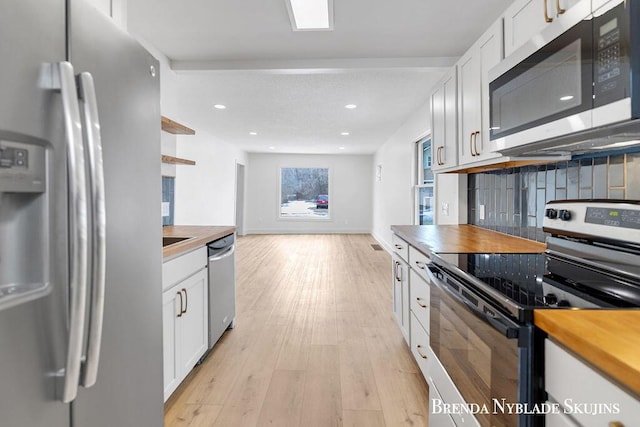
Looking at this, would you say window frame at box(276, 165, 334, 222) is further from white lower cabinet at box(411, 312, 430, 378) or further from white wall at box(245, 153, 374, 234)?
white lower cabinet at box(411, 312, 430, 378)

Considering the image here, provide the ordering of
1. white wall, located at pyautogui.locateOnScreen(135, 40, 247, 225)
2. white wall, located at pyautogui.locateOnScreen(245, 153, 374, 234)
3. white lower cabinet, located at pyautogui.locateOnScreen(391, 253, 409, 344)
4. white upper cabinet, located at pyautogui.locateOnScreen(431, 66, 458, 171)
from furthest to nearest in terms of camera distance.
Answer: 1. white wall, located at pyautogui.locateOnScreen(245, 153, 374, 234)
2. white wall, located at pyautogui.locateOnScreen(135, 40, 247, 225)
3. white upper cabinet, located at pyautogui.locateOnScreen(431, 66, 458, 171)
4. white lower cabinet, located at pyautogui.locateOnScreen(391, 253, 409, 344)

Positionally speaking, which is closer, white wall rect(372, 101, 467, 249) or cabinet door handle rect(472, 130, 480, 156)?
cabinet door handle rect(472, 130, 480, 156)

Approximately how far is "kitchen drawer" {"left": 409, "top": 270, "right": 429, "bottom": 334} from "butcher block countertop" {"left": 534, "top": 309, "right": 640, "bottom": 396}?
1.03 m

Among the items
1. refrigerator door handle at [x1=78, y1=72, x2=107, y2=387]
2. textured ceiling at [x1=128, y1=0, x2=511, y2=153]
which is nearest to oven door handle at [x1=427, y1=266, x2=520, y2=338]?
refrigerator door handle at [x1=78, y1=72, x2=107, y2=387]

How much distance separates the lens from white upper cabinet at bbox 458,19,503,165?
1929 mm

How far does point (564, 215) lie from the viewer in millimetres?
1461

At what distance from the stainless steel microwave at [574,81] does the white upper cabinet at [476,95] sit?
1.11 feet

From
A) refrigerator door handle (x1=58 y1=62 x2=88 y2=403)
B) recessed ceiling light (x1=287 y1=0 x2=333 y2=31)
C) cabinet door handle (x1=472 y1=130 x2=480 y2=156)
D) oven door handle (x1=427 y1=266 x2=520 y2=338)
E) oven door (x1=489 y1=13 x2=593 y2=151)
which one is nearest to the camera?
refrigerator door handle (x1=58 y1=62 x2=88 y2=403)

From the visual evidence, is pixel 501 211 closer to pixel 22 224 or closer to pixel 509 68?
pixel 509 68

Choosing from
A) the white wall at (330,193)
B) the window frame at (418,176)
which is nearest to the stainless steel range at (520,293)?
the window frame at (418,176)

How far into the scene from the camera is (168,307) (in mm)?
1735

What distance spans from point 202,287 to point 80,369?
4.84 ft

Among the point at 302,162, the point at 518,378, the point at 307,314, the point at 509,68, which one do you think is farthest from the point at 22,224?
the point at 302,162

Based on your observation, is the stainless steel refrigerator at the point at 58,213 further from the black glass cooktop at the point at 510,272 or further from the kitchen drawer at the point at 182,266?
the black glass cooktop at the point at 510,272
